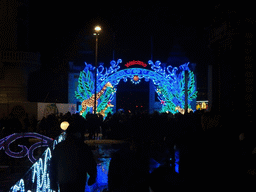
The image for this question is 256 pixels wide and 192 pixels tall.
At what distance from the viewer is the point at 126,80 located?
117 ft

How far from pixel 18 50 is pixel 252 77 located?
2889 cm

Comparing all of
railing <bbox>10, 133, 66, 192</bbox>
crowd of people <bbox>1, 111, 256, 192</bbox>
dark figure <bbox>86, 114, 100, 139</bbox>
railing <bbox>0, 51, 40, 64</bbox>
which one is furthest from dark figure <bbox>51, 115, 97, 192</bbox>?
railing <bbox>0, 51, 40, 64</bbox>

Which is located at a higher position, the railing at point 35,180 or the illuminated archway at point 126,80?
the illuminated archway at point 126,80

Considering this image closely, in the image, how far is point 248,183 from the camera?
4.25 m

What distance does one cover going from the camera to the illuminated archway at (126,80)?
35.2 meters

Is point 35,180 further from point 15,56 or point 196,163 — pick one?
point 15,56

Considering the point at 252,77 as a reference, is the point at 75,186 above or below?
below

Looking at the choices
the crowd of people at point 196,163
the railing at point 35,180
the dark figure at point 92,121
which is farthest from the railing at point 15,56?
the crowd of people at point 196,163

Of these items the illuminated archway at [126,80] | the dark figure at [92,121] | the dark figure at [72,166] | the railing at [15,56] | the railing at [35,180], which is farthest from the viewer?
the illuminated archway at [126,80]

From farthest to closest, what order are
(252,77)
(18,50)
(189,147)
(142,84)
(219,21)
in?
(142,84) → (18,50) → (219,21) → (252,77) → (189,147)

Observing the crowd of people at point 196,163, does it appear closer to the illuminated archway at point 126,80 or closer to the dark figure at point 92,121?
the dark figure at point 92,121

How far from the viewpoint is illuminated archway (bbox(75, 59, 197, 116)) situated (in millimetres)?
35188

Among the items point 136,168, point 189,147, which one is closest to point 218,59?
point 189,147

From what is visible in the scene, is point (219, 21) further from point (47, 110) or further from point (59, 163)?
point (47, 110)
